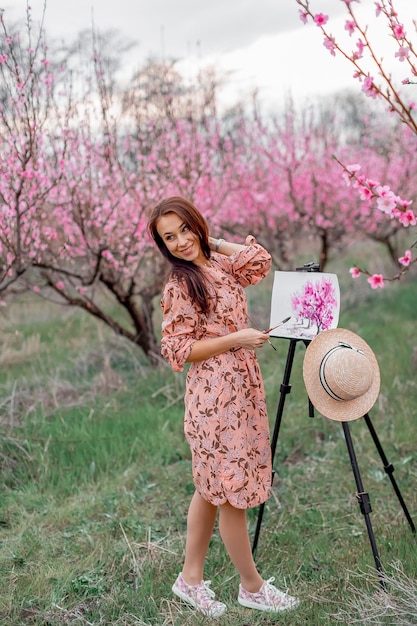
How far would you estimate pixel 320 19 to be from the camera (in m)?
2.80

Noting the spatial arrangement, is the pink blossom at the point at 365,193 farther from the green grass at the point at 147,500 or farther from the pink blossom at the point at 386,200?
the green grass at the point at 147,500

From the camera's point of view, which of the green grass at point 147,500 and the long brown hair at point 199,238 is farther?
the green grass at point 147,500

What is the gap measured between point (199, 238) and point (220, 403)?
685mm

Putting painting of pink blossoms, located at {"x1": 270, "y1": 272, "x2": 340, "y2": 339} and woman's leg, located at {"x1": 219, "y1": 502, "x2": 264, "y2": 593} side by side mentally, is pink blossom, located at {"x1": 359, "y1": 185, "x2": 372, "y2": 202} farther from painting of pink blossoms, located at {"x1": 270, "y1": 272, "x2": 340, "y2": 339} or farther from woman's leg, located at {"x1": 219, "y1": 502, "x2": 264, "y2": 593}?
woman's leg, located at {"x1": 219, "y1": 502, "x2": 264, "y2": 593}

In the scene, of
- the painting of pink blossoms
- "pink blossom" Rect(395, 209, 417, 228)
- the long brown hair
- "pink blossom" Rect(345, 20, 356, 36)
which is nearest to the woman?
the long brown hair

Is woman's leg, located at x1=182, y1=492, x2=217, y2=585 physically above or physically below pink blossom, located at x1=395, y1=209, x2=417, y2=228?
below

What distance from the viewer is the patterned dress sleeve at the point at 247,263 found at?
2961mm

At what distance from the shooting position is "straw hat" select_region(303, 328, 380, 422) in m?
2.86

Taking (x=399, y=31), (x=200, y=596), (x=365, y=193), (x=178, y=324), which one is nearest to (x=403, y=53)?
(x=399, y=31)

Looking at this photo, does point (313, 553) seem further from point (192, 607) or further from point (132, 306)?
point (132, 306)

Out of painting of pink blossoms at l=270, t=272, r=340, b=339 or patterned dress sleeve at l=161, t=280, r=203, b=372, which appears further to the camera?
painting of pink blossoms at l=270, t=272, r=340, b=339

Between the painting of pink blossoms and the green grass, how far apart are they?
107 cm

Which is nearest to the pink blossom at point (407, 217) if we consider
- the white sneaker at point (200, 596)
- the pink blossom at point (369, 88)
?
the pink blossom at point (369, 88)

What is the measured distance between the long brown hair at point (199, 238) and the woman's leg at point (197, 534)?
83cm
